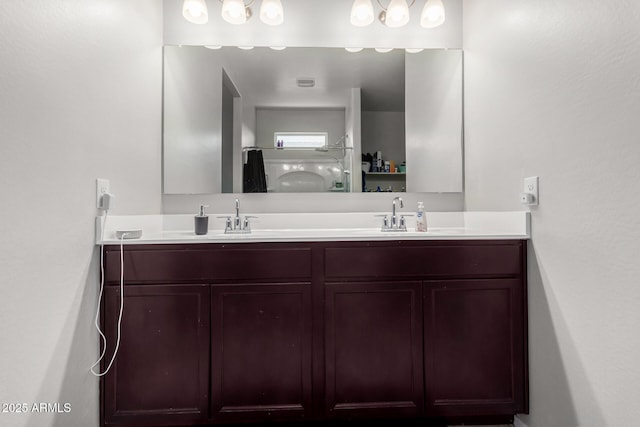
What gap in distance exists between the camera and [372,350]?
130 cm

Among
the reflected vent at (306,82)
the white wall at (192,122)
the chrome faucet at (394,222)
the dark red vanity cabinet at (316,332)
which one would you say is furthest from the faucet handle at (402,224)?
the white wall at (192,122)

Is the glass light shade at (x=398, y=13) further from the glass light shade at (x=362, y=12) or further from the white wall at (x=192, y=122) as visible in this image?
the white wall at (x=192, y=122)

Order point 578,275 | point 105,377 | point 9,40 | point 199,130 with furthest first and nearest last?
point 199,130, point 105,377, point 578,275, point 9,40

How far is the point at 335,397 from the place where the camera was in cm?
130

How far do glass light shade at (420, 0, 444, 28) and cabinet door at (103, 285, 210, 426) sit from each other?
72.0 inches

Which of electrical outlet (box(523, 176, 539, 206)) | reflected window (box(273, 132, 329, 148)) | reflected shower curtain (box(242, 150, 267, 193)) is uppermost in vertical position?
reflected window (box(273, 132, 329, 148))

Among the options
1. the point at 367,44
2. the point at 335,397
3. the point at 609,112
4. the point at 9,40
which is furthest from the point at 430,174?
the point at 9,40

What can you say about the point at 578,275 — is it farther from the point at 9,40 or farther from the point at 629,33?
the point at 9,40

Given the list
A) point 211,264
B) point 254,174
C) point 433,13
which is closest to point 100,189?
point 211,264

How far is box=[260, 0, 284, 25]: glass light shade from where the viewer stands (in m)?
1.74

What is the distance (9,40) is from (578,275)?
1.84 m

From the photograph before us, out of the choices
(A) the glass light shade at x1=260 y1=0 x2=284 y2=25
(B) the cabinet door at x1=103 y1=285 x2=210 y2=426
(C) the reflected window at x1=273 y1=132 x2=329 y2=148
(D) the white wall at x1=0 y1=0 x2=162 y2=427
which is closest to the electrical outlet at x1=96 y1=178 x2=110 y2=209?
(D) the white wall at x1=0 y1=0 x2=162 y2=427

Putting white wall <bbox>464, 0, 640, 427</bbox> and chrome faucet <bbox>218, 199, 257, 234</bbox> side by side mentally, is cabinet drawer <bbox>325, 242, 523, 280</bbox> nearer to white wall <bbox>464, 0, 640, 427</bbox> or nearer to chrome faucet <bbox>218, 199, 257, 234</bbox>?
white wall <bbox>464, 0, 640, 427</bbox>

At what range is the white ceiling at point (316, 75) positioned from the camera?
1.84 meters
